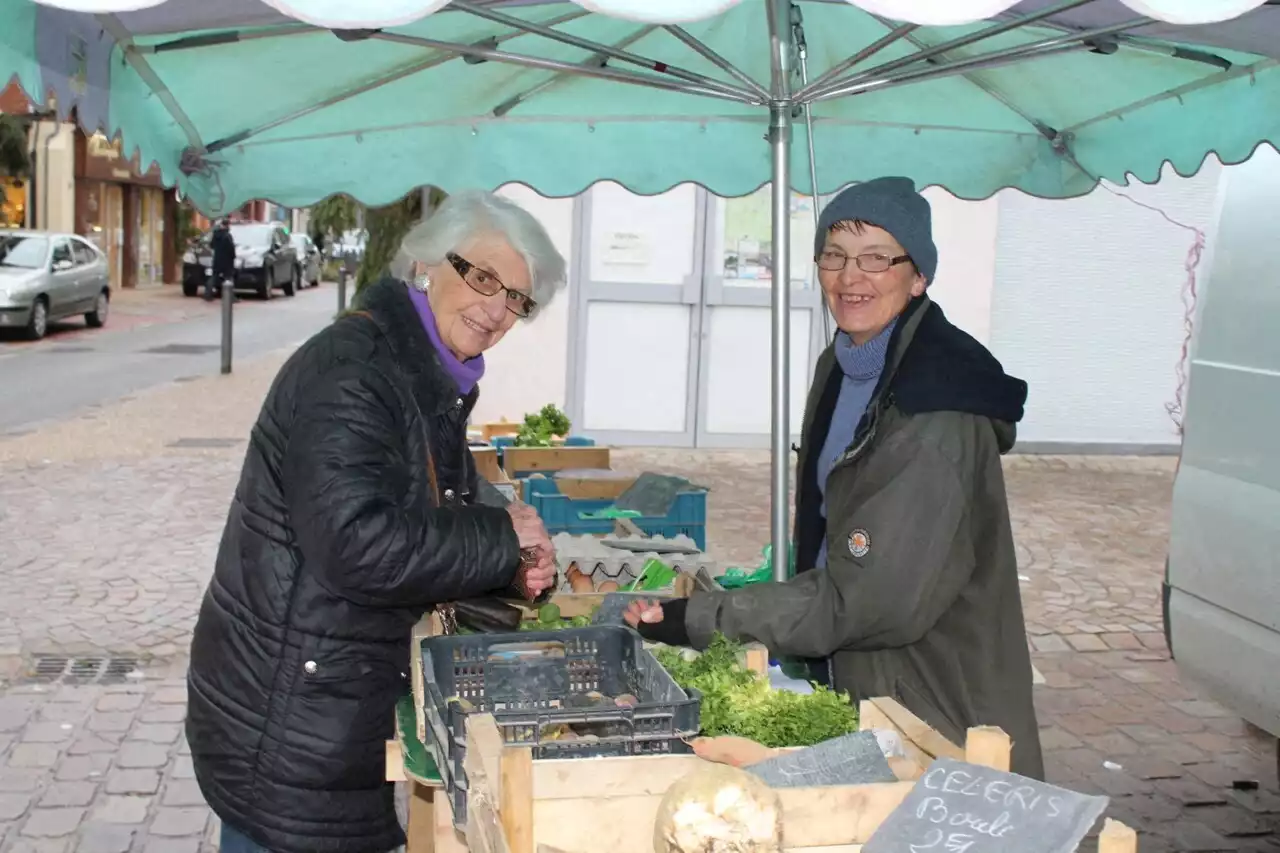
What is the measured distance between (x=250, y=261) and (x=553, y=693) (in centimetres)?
3329

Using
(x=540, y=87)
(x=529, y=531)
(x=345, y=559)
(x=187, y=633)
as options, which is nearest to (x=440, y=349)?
(x=529, y=531)

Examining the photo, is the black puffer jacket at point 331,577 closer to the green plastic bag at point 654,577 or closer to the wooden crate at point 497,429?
the green plastic bag at point 654,577

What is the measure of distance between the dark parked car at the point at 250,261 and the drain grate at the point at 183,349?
34.8 ft

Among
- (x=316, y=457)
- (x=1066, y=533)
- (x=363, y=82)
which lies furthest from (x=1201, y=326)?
(x=1066, y=533)

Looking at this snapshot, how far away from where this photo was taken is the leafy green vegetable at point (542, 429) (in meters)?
6.30

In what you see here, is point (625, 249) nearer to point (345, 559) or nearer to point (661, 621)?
point (661, 621)

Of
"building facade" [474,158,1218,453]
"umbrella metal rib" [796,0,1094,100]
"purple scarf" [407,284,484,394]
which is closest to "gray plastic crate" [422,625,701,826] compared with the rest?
"purple scarf" [407,284,484,394]

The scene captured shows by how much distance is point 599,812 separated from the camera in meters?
1.92

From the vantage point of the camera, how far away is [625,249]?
12.6 m

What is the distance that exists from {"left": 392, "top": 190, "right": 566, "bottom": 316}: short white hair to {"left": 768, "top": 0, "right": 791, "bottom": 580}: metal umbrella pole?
1045mm

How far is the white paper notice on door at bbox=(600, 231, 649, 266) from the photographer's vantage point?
12.5m

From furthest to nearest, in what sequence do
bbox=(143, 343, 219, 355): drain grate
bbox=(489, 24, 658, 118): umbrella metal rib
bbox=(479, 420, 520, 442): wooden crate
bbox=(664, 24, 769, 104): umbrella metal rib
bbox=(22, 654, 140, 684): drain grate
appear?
bbox=(143, 343, 219, 355): drain grate < bbox=(479, 420, 520, 442): wooden crate < bbox=(22, 654, 140, 684): drain grate < bbox=(489, 24, 658, 118): umbrella metal rib < bbox=(664, 24, 769, 104): umbrella metal rib

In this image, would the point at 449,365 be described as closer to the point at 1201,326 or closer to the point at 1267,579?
the point at 1267,579

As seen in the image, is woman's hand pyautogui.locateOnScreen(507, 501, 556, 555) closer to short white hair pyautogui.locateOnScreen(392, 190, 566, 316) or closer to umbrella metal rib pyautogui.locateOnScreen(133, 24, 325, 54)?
short white hair pyautogui.locateOnScreen(392, 190, 566, 316)
